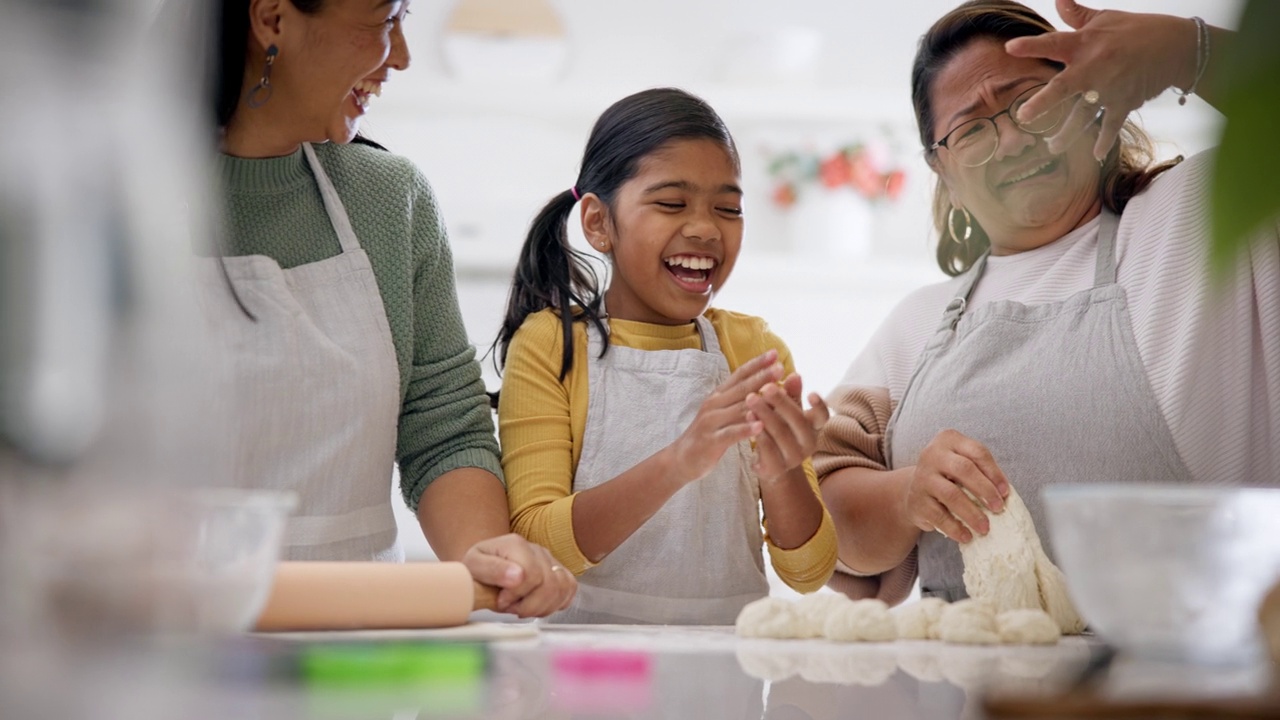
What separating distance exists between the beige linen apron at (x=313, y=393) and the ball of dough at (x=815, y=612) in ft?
1.68

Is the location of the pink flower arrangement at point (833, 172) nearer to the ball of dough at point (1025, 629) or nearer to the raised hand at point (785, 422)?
the raised hand at point (785, 422)

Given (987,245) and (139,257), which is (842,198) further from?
(139,257)

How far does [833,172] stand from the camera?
278 centimetres

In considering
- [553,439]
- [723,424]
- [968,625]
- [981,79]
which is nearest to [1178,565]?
[968,625]

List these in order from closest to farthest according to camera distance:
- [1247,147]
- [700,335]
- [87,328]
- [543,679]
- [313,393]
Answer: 1. [1247,147]
2. [87,328]
3. [543,679]
4. [313,393]
5. [700,335]

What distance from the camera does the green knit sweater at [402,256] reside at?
4.00 ft

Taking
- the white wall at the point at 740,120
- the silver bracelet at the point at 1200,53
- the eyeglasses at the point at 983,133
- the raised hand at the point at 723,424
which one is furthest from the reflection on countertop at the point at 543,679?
the white wall at the point at 740,120

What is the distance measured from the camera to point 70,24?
329 mm

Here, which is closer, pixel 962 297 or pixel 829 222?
pixel 962 297

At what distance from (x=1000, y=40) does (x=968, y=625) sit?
32.9 inches

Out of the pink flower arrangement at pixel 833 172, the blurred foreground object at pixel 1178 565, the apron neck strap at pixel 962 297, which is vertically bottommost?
the blurred foreground object at pixel 1178 565

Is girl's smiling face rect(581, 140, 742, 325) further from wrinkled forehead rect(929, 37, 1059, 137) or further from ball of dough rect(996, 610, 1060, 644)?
ball of dough rect(996, 610, 1060, 644)

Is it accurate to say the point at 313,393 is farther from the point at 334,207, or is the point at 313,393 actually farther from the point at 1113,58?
the point at 1113,58

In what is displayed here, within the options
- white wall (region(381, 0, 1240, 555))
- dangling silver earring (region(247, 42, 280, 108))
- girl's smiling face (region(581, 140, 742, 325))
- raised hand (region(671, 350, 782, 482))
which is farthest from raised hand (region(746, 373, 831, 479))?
white wall (region(381, 0, 1240, 555))
